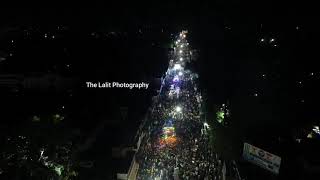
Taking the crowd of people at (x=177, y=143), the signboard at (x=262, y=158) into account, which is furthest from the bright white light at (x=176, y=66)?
the signboard at (x=262, y=158)

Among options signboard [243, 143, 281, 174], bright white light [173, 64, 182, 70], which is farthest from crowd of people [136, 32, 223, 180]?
bright white light [173, 64, 182, 70]

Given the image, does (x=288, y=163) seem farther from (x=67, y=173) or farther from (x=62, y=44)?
(x=62, y=44)

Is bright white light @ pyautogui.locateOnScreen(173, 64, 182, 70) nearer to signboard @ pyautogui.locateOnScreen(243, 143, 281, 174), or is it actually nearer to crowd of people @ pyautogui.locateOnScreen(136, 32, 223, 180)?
crowd of people @ pyautogui.locateOnScreen(136, 32, 223, 180)

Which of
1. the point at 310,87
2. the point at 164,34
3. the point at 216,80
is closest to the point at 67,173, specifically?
the point at 310,87

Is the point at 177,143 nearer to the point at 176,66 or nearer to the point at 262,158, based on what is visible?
the point at 262,158

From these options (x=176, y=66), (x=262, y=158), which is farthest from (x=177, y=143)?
(x=176, y=66)

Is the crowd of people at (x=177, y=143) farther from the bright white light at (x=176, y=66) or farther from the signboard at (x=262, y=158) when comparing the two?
the bright white light at (x=176, y=66)
